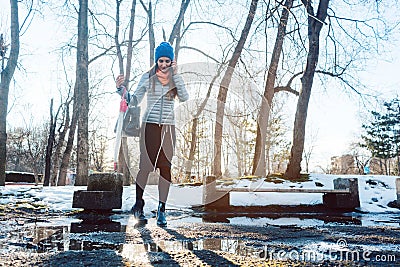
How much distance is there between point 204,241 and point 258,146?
291 inches

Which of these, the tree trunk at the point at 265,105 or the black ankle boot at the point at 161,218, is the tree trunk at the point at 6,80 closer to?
the black ankle boot at the point at 161,218

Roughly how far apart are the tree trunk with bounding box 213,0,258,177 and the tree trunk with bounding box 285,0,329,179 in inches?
68.6

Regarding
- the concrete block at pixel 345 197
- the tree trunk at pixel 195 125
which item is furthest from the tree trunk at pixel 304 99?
the tree trunk at pixel 195 125

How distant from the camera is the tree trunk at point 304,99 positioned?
7.41 meters

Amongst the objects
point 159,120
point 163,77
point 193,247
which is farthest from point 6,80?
point 193,247

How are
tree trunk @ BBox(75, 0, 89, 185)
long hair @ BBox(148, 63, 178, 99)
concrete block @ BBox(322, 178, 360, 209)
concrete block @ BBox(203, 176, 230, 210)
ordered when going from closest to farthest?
long hair @ BBox(148, 63, 178, 99), concrete block @ BBox(203, 176, 230, 210), concrete block @ BBox(322, 178, 360, 209), tree trunk @ BBox(75, 0, 89, 185)

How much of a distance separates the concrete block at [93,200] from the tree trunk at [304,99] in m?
4.01

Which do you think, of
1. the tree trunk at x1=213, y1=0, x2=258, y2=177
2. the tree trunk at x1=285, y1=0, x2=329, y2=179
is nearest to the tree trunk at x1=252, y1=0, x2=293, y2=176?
the tree trunk at x1=213, y1=0, x2=258, y2=177

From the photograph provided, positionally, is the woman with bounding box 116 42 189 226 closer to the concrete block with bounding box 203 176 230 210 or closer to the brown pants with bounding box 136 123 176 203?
the brown pants with bounding box 136 123 176 203

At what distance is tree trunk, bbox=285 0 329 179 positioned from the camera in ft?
Answer: 24.3

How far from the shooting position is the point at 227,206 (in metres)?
5.52

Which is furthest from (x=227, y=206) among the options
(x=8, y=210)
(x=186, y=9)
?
(x=186, y=9)

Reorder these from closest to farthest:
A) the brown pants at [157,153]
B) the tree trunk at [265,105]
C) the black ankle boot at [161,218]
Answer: the black ankle boot at [161,218]
the brown pants at [157,153]
the tree trunk at [265,105]

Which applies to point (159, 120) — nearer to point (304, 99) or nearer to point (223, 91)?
point (304, 99)
